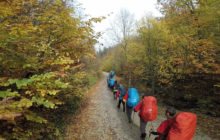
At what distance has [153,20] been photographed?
11.6m

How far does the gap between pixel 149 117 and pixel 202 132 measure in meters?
3.94

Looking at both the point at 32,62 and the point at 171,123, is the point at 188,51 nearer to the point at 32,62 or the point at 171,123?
the point at 171,123

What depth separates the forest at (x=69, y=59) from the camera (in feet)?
7.41

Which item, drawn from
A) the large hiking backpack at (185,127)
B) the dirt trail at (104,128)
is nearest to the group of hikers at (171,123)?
the large hiking backpack at (185,127)

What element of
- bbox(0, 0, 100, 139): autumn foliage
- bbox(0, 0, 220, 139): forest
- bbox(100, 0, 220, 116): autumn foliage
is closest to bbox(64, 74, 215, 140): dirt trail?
bbox(0, 0, 220, 139): forest

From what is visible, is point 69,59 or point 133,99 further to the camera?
point 133,99

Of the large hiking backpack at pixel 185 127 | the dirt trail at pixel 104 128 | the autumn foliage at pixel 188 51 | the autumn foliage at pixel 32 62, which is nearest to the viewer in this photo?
the autumn foliage at pixel 32 62

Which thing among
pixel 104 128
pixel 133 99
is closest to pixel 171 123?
pixel 133 99

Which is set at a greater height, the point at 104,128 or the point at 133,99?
the point at 133,99

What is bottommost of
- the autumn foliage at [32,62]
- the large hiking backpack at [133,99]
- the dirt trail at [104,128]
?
the dirt trail at [104,128]

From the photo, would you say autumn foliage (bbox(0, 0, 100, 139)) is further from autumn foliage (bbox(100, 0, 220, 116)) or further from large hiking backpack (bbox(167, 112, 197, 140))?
autumn foliage (bbox(100, 0, 220, 116))

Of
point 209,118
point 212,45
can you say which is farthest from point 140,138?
point 212,45

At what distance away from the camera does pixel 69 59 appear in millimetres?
2869

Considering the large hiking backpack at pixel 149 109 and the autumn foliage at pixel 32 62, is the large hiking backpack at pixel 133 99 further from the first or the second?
the autumn foliage at pixel 32 62
